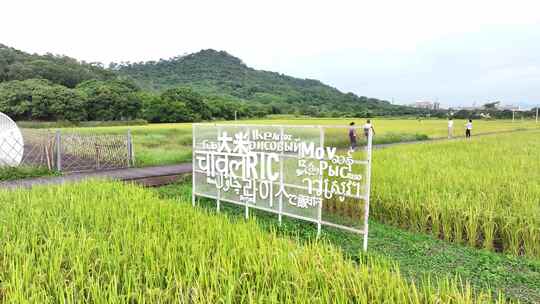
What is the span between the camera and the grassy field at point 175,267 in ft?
8.81

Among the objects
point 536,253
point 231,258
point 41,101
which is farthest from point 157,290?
point 41,101

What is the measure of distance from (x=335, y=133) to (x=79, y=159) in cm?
939

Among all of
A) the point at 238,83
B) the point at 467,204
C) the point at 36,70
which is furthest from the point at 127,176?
the point at 238,83

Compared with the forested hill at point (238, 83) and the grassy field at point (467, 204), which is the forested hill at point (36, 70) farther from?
the grassy field at point (467, 204)

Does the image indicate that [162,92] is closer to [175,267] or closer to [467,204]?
[467,204]

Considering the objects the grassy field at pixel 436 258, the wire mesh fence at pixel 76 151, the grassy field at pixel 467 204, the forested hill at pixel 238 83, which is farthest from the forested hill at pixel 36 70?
the grassy field at pixel 436 258

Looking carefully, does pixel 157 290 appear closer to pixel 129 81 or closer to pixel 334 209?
pixel 334 209

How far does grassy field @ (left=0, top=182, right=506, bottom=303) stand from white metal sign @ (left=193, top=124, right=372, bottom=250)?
130cm

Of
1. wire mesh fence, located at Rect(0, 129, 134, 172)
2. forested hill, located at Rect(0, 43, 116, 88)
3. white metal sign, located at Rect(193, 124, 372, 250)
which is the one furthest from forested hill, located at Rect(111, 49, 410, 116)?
white metal sign, located at Rect(193, 124, 372, 250)

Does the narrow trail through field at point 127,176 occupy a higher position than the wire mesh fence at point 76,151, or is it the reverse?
the wire mesh fence at point 76,151

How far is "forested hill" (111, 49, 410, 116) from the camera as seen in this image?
4744 cm

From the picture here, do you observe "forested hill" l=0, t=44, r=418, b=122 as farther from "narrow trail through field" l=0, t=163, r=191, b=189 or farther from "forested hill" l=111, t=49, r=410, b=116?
"narrow trail through field" l=0, t=163, r=191, b=189

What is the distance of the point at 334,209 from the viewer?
22.5 feet

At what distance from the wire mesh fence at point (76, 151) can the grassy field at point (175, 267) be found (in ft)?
21.4
